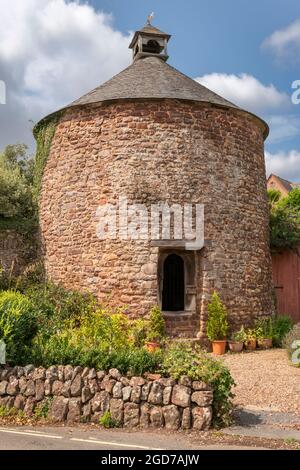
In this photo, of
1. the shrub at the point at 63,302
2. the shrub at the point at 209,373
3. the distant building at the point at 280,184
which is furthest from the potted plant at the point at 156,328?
the distant building at the point at 280,184

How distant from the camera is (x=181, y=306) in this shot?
490 inches

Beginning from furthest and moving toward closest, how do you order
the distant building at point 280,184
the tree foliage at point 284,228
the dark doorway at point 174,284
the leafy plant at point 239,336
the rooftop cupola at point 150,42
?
1. the distant building at point 280,184
2. the rooftop cupola at point 150,42
3. the tree foliage at point 284,228
4. the dark doorway at point 174,284
5. the leafy plant at point 239,336

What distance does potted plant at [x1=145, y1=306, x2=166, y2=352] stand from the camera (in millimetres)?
10898

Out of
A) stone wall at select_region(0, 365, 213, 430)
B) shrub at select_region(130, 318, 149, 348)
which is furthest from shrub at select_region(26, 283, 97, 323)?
stone wall at select_region(0, 365, 213, 430)

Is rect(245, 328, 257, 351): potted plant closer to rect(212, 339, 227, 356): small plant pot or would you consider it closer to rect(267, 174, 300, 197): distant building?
rect(212, 339, 227, 356): small plant pot

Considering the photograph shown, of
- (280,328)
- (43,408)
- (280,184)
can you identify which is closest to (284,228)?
(280,328)

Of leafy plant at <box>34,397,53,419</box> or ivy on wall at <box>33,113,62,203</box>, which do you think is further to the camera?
ivy on wall at <box>33,113,62,203</box>

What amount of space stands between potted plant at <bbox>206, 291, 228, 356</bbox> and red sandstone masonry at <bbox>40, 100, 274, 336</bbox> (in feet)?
0.72

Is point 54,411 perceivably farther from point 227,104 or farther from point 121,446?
point 227,104

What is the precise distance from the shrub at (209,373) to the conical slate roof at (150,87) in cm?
729

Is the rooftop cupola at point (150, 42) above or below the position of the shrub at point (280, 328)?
above

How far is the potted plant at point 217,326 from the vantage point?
37.5ft

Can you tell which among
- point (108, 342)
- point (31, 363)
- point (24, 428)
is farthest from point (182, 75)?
point (24, 428)

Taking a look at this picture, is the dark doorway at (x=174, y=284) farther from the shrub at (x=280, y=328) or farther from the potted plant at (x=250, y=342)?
the shrub at (x=280, y=328)
